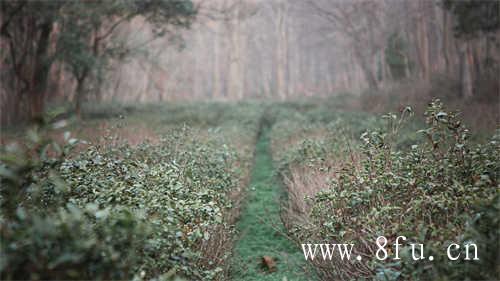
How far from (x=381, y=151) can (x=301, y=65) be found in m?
48.6

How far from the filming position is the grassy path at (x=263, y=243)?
17.4 ft

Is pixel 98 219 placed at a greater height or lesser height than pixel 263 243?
greater

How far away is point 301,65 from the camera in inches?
2060

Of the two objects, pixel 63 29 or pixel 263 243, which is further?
pixel 63 29

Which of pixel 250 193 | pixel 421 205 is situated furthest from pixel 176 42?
pixel 421 205

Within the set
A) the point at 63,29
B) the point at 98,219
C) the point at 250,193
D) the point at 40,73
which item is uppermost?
the point at 63,29

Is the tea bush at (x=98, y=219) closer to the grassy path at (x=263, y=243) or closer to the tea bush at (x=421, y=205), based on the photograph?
the grassy path at (x=263, y=243)

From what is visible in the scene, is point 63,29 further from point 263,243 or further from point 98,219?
point 98,219

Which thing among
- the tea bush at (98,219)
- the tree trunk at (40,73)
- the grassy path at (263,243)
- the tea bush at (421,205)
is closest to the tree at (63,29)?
the tree trunk at (40,73)

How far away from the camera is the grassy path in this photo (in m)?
5.31

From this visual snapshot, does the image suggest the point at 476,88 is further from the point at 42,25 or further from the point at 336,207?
the point at 42,25

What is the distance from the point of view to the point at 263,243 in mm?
6477

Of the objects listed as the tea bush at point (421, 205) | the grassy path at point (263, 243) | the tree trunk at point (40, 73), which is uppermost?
the tree trunk at point (40, 73)

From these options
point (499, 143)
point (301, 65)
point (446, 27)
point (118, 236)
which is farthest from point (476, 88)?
point (301, 65)
